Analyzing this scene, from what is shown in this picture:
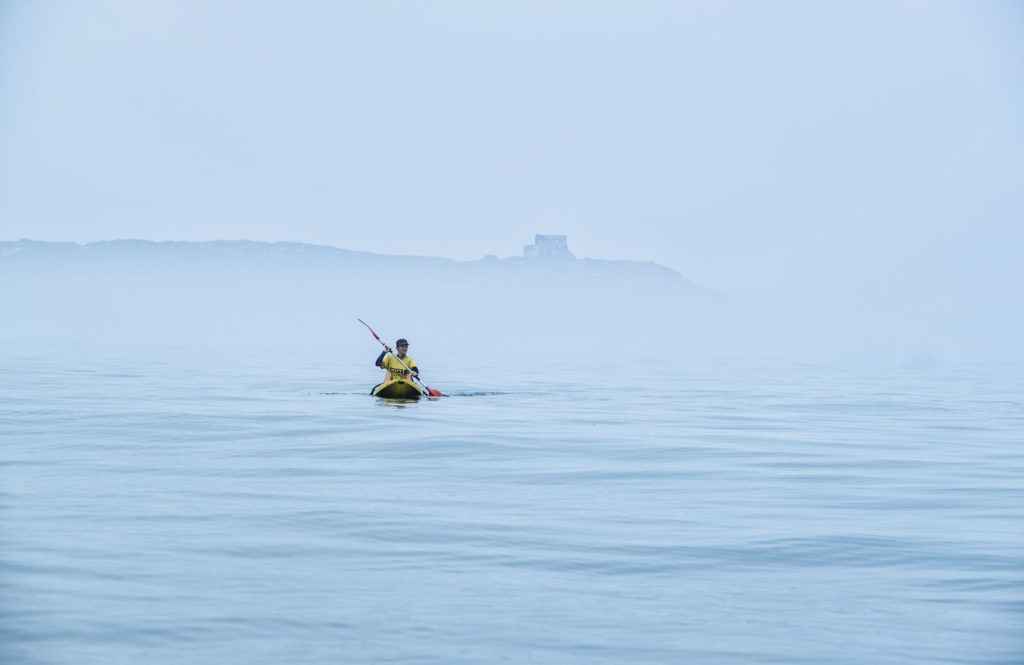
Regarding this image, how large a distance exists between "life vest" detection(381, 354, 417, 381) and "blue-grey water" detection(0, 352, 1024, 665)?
285cm

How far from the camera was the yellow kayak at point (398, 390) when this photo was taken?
33.3m

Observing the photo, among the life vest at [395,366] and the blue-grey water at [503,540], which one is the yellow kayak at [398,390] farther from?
the blue-grey water at [503,540]

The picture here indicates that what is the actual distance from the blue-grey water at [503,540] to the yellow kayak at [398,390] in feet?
10.7

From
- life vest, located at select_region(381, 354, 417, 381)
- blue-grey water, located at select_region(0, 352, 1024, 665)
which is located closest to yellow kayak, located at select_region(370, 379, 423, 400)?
life vest, located at select_region(381, 354, 417, 381)

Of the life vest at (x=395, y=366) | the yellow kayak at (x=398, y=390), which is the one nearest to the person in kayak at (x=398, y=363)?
the life vest at (x=395, y=366)

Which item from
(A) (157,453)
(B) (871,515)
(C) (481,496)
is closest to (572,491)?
(C) (481,496)

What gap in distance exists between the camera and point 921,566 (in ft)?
43.1

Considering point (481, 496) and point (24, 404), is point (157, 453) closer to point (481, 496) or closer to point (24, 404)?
point (481, 496)

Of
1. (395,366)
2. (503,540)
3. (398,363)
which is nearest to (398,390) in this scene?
(395,366)

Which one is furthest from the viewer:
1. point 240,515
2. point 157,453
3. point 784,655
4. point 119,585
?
point 157,453

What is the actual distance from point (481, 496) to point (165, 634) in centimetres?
763

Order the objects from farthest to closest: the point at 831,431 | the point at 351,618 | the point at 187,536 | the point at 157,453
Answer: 1. the point at 831,431
2. the point at 157,453
3. the point at 187,536
4. the point at 351,618

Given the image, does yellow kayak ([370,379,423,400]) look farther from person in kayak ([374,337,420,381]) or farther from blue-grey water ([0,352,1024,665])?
blue-grey water ([0,352,1024,665])

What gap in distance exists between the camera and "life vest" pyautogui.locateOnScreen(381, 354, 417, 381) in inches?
1281
